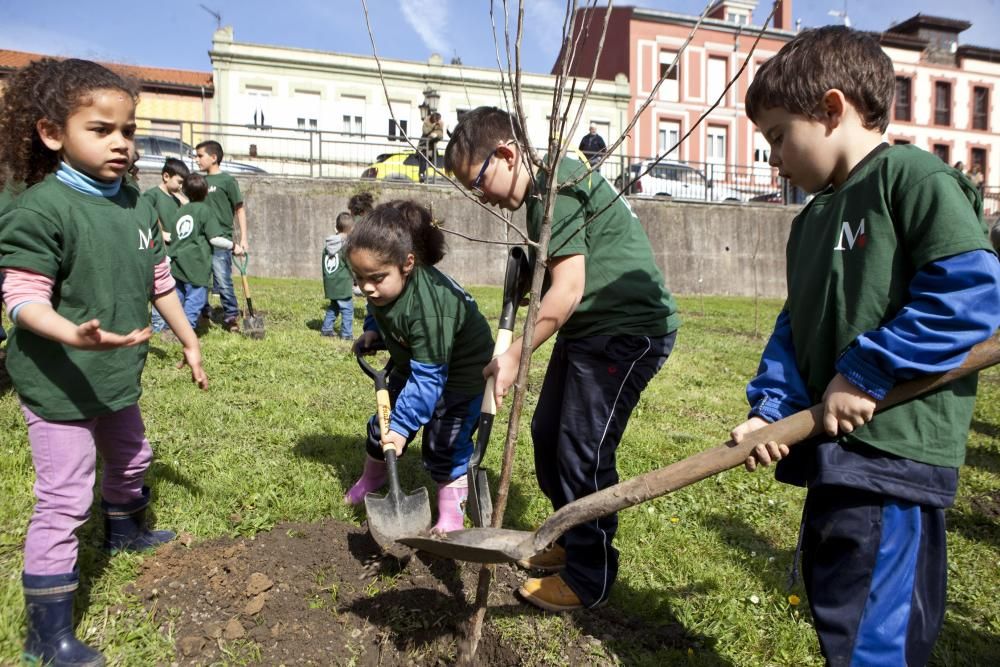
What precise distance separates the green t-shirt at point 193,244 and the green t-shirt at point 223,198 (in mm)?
106

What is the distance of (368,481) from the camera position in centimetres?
375

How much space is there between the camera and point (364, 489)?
3.75m

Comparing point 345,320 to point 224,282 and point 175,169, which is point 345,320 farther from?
point 175,169

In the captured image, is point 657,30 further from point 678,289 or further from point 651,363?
point 651,363

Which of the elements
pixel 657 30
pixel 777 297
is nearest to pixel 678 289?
pixel 777 297

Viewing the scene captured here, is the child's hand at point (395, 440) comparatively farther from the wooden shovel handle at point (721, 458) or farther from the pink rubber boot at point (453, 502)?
the wooden shovel handle at point (721, 458)

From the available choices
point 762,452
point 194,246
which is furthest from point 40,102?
point 194,246

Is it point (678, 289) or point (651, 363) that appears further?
point (678, 289)

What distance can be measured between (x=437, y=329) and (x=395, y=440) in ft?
1.62

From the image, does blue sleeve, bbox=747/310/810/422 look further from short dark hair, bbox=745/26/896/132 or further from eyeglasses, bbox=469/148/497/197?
eyeglasses, bbox=469/148/497/197

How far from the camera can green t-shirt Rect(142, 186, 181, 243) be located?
8055 mm

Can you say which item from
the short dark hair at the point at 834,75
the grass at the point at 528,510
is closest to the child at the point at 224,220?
the grass at the point at 528,510

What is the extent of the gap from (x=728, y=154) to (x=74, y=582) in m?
37.0

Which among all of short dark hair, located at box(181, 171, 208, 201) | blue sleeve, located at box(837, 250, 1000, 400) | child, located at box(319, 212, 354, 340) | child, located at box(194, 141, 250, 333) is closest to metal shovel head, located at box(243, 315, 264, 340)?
child, located at box(194, 141, 250, 333)
